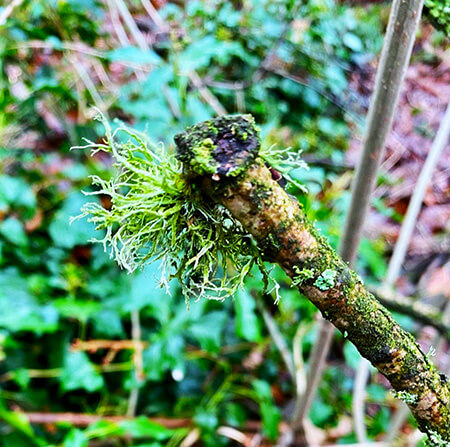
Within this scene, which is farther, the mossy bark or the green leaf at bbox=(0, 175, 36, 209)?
the green leaf at bbox=(0, 175, 36, 209)

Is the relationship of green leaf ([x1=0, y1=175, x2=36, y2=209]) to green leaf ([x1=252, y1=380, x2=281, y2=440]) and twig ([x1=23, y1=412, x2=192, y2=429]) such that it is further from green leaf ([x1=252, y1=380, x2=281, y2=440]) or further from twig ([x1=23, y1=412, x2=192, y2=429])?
green leaf ([x1=252, y1=380, x2=281, y2=440])

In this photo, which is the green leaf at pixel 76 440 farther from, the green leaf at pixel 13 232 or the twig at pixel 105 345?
the green leaf at pixel 13 232

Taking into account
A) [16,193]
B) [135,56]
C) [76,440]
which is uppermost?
[135,56]

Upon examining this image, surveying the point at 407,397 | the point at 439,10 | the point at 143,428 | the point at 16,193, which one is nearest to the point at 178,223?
the point at 407,397

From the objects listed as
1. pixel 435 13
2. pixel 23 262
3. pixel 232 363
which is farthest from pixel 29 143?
pixel 435 13

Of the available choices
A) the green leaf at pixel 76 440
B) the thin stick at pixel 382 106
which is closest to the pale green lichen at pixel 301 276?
the thin stick at pixel 382 106

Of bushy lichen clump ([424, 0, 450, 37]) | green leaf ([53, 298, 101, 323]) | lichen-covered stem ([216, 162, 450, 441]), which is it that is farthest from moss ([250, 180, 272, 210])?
green leaf ([53, 298, 101, 323])

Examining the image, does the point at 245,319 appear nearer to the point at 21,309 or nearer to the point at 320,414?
the point at 320,414
